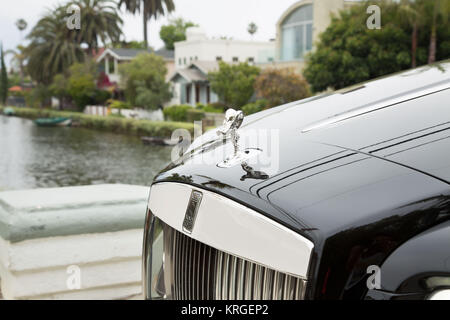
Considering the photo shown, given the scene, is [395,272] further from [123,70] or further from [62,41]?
[62,41]

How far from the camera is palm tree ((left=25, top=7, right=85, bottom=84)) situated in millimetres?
67938

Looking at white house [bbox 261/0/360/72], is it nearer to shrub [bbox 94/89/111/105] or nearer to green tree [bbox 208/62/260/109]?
green tree [bbox 208/62/260/109]

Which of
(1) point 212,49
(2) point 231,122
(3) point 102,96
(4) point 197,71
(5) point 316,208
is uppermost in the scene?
(1) point 212,49

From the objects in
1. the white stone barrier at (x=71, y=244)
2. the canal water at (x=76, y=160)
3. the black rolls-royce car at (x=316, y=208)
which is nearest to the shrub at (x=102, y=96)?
the canal water at (x=76, y=160)

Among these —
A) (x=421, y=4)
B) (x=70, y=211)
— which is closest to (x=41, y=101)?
(x=421, y=4)

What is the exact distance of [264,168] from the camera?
1256mm

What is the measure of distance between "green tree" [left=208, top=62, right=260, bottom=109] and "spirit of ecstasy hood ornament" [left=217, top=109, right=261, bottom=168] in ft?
115

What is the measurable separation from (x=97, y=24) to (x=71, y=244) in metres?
70.7

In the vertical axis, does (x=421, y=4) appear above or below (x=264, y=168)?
above

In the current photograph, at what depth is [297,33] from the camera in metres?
38.0

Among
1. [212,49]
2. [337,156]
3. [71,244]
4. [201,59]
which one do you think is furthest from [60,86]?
[337,156]

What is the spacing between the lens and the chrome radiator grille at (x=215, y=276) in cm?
109

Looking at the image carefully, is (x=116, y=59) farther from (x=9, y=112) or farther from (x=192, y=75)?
(x=9, y=112)
